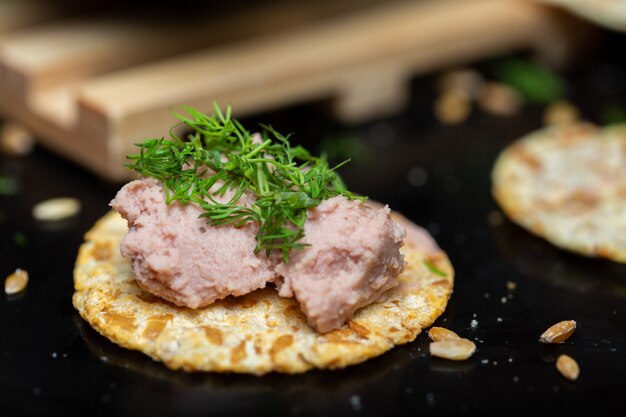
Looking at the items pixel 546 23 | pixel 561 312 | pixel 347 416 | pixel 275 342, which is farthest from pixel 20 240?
pixel 546 23

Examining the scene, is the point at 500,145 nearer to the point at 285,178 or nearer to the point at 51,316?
the point at 285,178

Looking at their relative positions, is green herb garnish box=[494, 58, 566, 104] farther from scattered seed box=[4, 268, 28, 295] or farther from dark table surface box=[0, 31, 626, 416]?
scattered seed box=[4, 268, 28, 295]

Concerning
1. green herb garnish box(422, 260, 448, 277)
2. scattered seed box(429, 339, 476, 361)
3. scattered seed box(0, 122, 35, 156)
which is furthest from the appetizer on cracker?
scattered seed box(0, 122, 35, 156)

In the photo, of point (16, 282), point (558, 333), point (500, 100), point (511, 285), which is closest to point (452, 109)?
point (500, 100)

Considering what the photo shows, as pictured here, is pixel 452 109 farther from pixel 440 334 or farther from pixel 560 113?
pixel 440 334

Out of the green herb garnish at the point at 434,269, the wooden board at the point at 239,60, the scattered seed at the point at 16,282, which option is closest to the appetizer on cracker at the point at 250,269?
the green herb garnish at the point at 434,269
